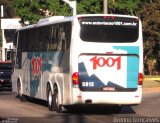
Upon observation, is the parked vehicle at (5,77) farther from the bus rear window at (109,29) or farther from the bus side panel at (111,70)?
the bus side panel at (111,70)

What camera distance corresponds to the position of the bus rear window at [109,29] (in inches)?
776

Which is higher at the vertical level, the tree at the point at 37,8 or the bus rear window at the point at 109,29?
the tree at the point at 37,8

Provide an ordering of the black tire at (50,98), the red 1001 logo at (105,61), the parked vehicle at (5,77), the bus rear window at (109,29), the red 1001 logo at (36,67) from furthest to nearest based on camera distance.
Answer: the parked vehicle at (5,77) < the red 1001 logo at (36,67) < the black tire at (50,98) < the bus rear window at (109,29) < the red 1001 logo at (105,61)

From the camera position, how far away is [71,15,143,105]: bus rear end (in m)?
19.4

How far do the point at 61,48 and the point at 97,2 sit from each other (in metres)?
32.0

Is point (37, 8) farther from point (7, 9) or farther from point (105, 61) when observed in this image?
point (7, 9)

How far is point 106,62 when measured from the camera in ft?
64.5

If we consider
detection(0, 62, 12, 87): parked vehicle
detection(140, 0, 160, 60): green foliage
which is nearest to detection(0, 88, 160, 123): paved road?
Answer: detection(0, 62, 12, 87): parked vehicle

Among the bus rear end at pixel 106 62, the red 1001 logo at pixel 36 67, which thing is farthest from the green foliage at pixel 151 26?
the bus rear end at pixel 106 62

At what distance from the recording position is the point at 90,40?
19.7 metres

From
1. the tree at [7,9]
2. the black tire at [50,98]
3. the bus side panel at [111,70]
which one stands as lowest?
the black tire at [50,98]

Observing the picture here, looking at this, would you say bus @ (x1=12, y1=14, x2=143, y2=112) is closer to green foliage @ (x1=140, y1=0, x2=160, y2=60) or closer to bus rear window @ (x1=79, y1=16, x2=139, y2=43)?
bus rear window @ (x1=79, y1=16, x2=139, y2=43)

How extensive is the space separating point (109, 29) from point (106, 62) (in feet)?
3.70

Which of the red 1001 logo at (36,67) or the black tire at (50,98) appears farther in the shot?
the red 1001 logo at (36,67)
